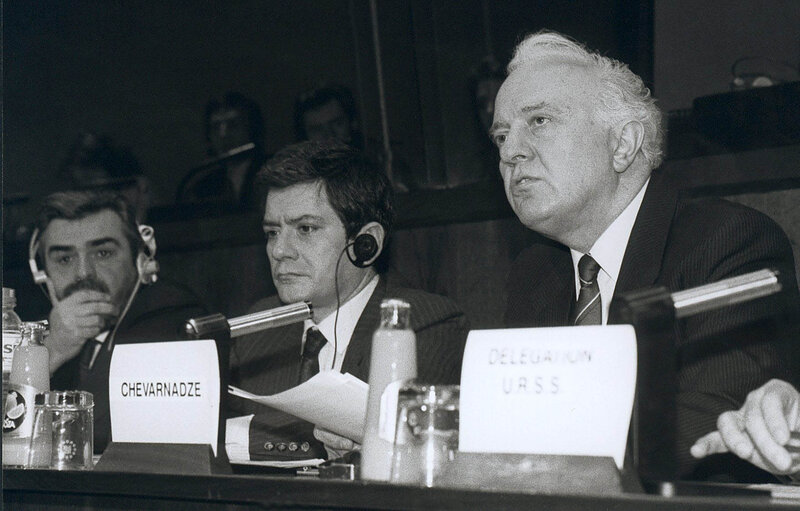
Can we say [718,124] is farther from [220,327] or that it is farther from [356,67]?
[220,327]

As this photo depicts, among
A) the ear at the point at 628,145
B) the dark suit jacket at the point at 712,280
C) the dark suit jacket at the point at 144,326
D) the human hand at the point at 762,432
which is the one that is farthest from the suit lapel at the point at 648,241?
the dark suit jacket at the point at 144,326

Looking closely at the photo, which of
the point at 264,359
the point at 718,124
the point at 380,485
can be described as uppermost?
the point at 718,124

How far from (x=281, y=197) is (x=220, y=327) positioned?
1.18 meters

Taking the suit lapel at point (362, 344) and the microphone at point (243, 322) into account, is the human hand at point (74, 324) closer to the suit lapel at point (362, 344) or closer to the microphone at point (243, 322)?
the suit lapel at point (362, 344)

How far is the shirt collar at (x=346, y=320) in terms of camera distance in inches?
92.3

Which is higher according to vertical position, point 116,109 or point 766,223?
point 116,109

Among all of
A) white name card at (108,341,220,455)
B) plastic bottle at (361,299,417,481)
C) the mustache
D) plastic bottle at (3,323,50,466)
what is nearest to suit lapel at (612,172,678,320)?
plastic bottle at (361,299,417,481)

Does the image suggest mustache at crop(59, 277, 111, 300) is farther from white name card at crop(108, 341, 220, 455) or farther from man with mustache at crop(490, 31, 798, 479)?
white name card at crop(108, 341, 220, 455)

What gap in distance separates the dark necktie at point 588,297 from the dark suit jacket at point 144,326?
1235 mm

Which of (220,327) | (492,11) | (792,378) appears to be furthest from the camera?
(492,11)

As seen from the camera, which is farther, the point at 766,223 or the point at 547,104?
the point at 547,104

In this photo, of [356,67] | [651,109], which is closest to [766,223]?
[651,109]

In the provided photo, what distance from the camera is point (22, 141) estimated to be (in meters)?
3.90

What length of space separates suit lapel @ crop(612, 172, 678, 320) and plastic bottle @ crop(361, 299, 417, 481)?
1.93ft
